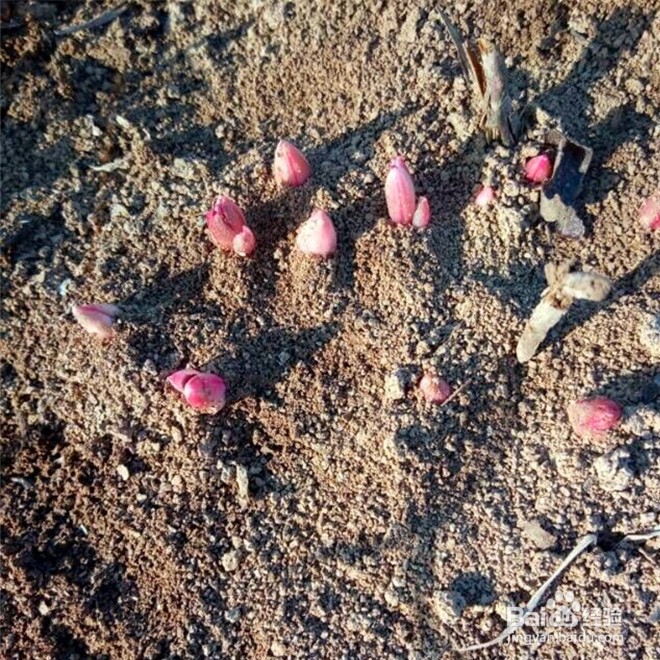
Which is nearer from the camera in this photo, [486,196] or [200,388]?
[200,388]

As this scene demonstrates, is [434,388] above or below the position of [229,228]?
below

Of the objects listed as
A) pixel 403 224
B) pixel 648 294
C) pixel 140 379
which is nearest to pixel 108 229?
pixel 140 379

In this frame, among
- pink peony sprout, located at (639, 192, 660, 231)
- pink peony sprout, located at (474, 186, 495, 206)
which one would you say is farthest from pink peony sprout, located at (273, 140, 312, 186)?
pink peony sprout, located at (639, 192, 660, 231)

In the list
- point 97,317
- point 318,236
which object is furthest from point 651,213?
point 97,317

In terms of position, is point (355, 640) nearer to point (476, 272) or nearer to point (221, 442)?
point (221, 442)

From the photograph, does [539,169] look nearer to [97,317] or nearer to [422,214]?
[422,214]

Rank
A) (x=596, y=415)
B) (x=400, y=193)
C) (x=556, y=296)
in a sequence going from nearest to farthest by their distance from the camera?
(x=556, y=296) → (x=596, y=415) → (x=400, y=193)

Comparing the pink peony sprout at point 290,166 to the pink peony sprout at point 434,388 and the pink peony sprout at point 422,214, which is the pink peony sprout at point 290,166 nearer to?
the pink peony sprout at point 422,214
